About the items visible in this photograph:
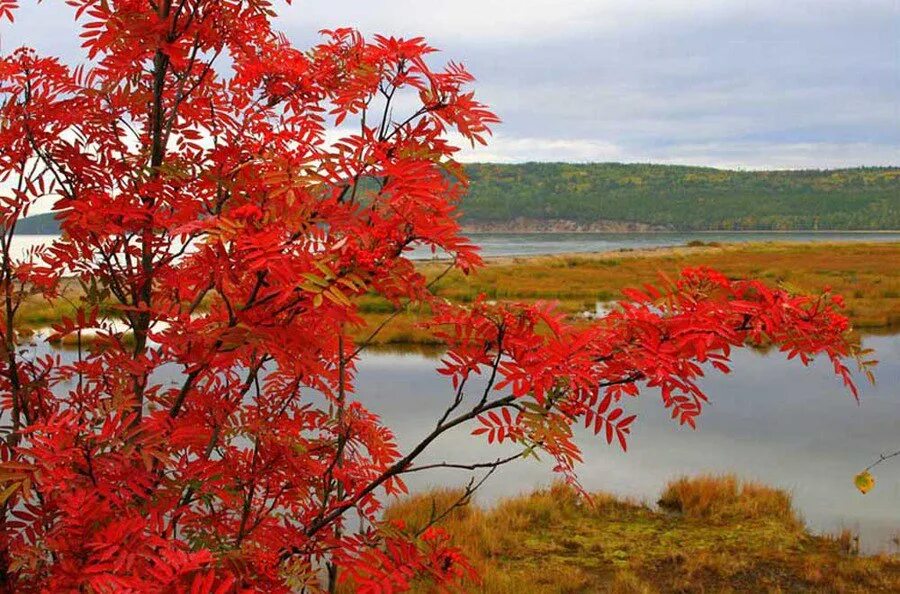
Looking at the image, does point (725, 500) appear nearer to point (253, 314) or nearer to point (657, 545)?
point (657, 545)

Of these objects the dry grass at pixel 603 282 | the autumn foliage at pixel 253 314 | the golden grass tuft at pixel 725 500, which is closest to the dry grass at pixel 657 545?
the golden grass tuft at pixel 725 500

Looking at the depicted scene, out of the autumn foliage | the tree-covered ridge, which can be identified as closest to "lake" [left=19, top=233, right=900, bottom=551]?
the autumn foliage

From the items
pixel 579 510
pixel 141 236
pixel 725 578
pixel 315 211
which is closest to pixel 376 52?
pixel 315 211

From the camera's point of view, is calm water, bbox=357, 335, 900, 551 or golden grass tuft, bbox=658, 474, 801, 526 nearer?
golden grass tuft, bbox=658, 474, 801, 526

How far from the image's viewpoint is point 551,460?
29.9 feet

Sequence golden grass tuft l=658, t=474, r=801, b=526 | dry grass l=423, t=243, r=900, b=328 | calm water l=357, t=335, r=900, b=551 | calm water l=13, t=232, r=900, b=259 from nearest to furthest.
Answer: golden grass tuft l=658, t=474, r=801, b=526
calm water l=357, t=335, r=900, b=551
dry grass l=423, t=243, r=900, b=328
calm water l=13, t=232, r=900, b=259

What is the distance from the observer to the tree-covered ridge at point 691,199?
153500mm

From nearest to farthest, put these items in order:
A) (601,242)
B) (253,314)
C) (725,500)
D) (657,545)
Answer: (253,314) → (657,545) → (725,500) → (601,242)

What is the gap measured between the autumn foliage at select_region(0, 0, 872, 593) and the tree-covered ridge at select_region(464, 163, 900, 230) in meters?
147

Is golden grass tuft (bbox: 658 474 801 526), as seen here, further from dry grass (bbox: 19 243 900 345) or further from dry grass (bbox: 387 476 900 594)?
dry grass (bbox: 19 243 900 345)

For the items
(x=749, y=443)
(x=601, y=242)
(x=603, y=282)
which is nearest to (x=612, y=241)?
(x=601, y=242)

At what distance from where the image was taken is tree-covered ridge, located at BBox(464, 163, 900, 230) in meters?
154

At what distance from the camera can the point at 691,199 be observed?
16650 centimetres

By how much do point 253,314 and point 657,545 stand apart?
Result: 5521mm
